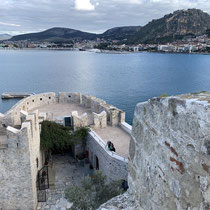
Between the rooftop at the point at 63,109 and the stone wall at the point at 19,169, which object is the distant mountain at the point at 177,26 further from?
the stone wall at the point at 19,169

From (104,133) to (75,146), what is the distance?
2.50 metres

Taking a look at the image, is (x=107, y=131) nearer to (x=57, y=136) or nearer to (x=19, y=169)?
(x=57, y=136)

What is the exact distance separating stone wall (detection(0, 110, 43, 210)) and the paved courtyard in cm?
98

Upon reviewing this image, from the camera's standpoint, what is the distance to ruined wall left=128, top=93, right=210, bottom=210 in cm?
257

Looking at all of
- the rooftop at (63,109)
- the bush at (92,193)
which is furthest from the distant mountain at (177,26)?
the bush at (92,193)

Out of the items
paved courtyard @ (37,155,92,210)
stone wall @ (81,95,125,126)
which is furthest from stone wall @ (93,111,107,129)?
paved courtyard @ (37,155,92,210)

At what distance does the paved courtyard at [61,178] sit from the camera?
11.1 meters

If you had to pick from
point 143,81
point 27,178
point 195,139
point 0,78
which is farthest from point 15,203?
point 0,78

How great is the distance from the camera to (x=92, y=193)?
866 centimetres

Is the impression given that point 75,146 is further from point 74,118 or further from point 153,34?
point 153,34

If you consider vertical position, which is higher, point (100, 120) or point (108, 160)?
point (100, 120)

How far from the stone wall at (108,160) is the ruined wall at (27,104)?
15.4 ft

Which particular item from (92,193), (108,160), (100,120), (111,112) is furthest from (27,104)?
(92,193)

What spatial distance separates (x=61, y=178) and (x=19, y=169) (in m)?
3.67
